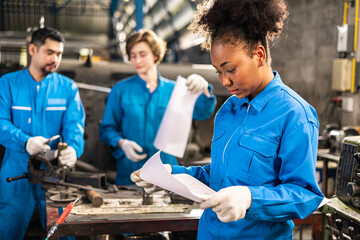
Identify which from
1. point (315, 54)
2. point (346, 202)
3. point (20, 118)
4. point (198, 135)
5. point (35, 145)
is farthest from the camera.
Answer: point (315, 54)

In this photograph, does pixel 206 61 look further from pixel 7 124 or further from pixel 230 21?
pixel 230 21

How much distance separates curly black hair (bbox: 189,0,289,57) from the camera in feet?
3.52

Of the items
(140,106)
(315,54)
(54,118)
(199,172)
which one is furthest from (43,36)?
(315,54)

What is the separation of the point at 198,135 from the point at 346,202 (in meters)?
2.21

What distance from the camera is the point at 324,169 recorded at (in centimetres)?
311

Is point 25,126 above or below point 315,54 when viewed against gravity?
below

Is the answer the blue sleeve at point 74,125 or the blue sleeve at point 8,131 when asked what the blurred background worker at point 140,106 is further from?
the blue sleeve at point 8,131

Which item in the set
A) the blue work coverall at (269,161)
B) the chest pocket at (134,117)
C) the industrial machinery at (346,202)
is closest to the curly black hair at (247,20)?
the blue work coverall at (269,161)

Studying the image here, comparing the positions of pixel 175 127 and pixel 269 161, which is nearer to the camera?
pixel 269 161

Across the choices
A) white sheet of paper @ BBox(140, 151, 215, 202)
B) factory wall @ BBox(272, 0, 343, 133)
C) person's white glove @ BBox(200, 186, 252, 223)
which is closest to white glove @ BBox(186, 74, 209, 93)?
white sheet of paper @ BBox(140, 151, 215, 202)

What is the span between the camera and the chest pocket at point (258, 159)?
1.08m

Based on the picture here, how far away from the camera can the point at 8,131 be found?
225 cm

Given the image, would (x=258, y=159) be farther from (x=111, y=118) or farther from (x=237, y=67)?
(x=111, y=118)

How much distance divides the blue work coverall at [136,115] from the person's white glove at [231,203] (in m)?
1.57
